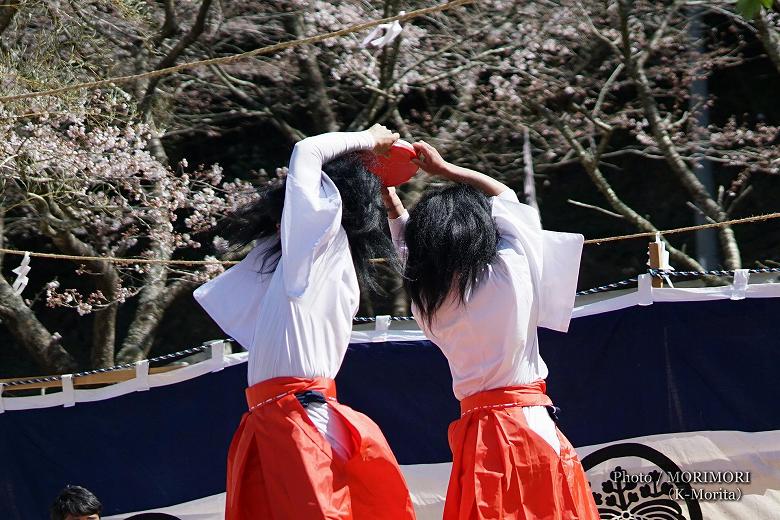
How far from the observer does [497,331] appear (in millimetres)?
2453

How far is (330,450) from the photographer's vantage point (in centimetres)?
248

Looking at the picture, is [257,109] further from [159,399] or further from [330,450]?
[330,450]

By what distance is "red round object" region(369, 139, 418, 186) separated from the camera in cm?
281

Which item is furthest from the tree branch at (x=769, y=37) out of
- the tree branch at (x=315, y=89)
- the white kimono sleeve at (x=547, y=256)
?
the white kimono sleeve at (x=547, y=256)

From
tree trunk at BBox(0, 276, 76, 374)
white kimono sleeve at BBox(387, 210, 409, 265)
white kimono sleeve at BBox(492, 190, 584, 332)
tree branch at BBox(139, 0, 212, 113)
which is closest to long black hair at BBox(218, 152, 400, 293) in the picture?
white kimono sleeve at BBox(387, 210, 409, 265)

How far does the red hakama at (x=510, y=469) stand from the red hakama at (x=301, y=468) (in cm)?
18

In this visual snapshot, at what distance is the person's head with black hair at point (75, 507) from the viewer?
3.24 metres

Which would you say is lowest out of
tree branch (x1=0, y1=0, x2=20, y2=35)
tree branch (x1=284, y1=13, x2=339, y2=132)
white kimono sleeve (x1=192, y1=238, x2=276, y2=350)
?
white kimono sleeve (x1=192, y1=238, x2=276, y2=350)

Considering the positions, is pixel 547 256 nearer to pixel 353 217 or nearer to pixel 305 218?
pixel 353 217

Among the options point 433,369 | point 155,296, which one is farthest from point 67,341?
point 433,369

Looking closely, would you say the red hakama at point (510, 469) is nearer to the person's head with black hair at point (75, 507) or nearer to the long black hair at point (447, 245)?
the long black hair at point (447, 245)

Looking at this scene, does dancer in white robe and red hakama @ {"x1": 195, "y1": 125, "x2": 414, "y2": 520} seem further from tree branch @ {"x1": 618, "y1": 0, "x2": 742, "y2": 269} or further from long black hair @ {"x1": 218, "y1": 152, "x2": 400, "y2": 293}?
tree branch @ {"x1": 618, "y1": 0, "x2": 742, "y2": 269}

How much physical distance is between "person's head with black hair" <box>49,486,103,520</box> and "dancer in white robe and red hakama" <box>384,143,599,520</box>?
51.4 inches

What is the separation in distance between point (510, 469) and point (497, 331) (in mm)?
320
